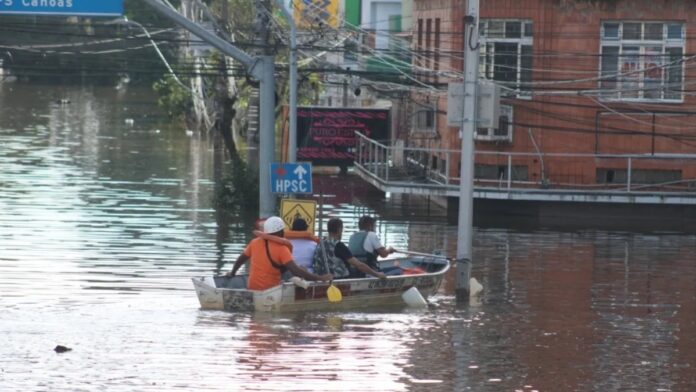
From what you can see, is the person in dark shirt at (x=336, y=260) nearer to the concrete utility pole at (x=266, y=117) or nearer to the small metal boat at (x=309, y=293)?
the small metal boat at (x=309, y=293)

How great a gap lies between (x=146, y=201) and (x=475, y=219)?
7.84 meters

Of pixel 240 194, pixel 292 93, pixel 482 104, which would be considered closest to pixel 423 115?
pixel 240 194

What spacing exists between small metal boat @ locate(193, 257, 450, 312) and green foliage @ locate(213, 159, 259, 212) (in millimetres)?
13961

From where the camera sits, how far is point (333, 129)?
47.3 m

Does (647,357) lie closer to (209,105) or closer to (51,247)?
(51,247)

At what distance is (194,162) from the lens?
53.5m

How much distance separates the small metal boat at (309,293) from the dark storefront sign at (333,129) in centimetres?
2393

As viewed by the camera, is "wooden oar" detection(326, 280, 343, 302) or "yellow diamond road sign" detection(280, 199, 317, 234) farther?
"yellow diamond road sign" detection(280, 199, 317, 234)

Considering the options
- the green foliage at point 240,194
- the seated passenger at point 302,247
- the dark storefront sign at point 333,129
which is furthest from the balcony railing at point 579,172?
the seated passenger at point 302,247

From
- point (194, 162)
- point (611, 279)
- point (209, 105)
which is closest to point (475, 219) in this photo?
point (611, 279)

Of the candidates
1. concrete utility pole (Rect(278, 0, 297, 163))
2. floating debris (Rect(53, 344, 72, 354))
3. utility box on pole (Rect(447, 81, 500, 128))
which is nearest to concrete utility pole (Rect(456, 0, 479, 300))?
utility box on pole (Rect(447, 81, 500, 128))

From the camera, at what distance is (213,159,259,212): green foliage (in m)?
37.1

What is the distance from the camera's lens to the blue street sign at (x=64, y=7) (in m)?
24.8

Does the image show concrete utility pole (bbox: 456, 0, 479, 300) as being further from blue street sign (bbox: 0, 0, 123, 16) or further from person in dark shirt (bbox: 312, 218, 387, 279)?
blue street sign (bbox: 0, 0, 123, 16)
